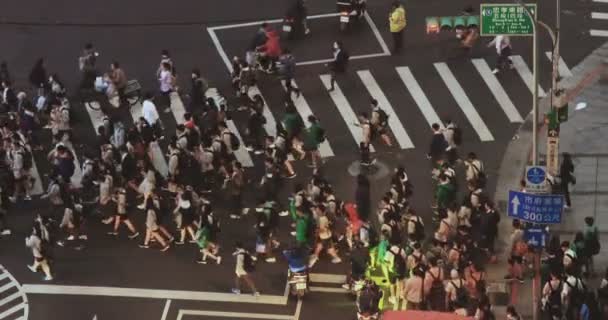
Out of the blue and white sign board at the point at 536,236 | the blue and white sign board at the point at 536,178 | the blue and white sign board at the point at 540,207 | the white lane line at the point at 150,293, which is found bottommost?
the white lane line at the point at 150,293

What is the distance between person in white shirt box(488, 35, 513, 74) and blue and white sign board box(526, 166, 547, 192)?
12.4 m

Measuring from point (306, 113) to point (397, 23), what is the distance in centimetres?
479

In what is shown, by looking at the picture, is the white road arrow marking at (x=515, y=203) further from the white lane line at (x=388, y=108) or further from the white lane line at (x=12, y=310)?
the white lane line at (x=12, y=310)

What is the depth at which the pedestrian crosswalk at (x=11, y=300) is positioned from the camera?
28.0 m

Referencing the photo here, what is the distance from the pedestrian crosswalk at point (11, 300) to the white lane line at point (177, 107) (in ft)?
28.1

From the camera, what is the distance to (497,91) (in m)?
36.8

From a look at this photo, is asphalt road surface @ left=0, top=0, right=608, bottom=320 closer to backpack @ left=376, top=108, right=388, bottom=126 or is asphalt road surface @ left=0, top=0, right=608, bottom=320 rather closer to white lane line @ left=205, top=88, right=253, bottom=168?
white lane line @ left=205, top=88, right=253, bottom=168

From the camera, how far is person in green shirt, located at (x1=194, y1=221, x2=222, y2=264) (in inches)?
1124

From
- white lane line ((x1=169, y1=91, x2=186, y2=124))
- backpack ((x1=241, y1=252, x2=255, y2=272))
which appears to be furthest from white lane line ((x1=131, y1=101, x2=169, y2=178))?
backpack ((x1=241, y1=252, x2=255, y2=272))

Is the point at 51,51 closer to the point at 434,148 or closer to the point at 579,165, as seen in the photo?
the point at 434,148

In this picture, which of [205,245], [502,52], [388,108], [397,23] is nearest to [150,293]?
[205,245]

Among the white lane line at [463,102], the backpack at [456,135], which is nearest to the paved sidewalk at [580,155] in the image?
the white lane line at [463,102]

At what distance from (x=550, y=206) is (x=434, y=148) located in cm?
790

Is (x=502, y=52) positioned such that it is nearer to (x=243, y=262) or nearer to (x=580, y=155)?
(x=580, y=155)
